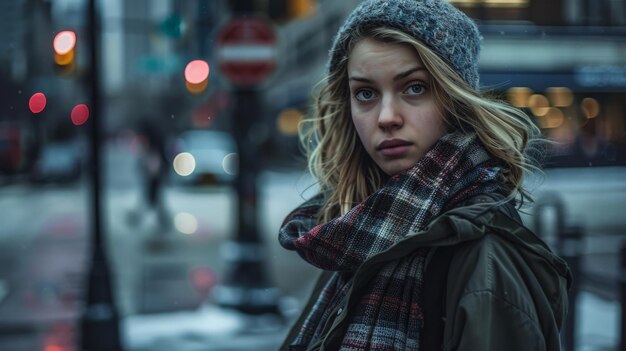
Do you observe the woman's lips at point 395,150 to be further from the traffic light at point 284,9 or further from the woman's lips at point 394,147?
the traffic light at point 284,9

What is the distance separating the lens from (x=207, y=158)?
84.2 feet

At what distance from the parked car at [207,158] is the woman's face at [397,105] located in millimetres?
22571

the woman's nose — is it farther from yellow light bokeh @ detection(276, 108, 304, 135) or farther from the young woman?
yellow light bokeh @ detection(276, 108, 304, 135)

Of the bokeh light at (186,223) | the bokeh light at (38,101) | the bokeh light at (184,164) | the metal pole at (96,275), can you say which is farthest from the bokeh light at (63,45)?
the bokeh light at (38,101)

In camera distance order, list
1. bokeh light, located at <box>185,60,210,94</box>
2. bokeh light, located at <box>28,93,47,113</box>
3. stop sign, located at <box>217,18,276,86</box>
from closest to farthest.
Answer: stop sign, located at <box>217,18,276,86</box> < bokeh light, located at <box>185,60,210,94</box> < bokeh light, located at <box>28,93,47,113</box>

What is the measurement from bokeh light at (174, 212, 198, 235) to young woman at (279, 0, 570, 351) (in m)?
13.6

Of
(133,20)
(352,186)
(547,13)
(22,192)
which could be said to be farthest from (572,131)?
(22,192)

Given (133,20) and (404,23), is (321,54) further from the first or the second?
(404,23)

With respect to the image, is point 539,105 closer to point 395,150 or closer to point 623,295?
point 623,295

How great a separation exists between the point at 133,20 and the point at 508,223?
700 inches

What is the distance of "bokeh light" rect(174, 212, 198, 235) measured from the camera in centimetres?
1545

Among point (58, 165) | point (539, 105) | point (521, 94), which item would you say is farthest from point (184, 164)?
point (521, 94)

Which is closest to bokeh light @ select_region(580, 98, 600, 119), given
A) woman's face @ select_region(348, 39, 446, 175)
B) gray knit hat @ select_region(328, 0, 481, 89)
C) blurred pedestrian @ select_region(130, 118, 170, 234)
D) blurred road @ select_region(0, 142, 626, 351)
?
blurred road @ select_region(0, 142, 626, 351)

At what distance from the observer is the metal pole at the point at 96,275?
6.71 meters
